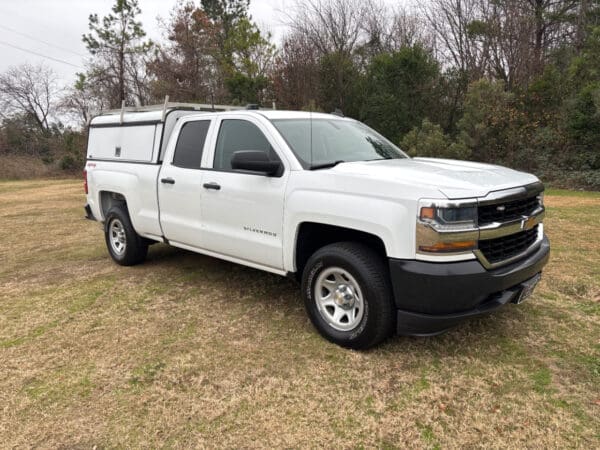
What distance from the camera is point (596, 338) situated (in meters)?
3.55

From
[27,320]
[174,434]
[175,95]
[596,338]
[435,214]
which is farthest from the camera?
Answer: [175,95]

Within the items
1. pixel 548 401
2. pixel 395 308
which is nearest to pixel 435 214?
pixel 395 308

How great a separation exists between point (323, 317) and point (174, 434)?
1.46 metres

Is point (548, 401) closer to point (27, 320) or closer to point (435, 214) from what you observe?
point (435, 214)

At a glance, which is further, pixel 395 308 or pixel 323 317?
pixel 323 317

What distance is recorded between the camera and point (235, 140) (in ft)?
14.2

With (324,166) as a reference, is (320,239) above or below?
below

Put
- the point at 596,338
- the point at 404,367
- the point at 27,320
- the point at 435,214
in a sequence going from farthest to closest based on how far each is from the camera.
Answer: the point at 27,320, the point at 596,338, the point at 404,367, the point at 435,214

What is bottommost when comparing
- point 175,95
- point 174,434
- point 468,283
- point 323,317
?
point 174,434

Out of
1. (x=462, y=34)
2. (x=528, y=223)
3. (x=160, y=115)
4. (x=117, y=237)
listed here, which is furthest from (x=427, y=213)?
(x=462, y=34)

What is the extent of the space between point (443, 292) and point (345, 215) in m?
0.88

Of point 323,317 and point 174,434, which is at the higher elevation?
point 323,317

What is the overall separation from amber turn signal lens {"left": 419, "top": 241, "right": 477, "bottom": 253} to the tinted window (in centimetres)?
172

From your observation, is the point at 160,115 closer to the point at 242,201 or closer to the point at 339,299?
the point at 242,201
